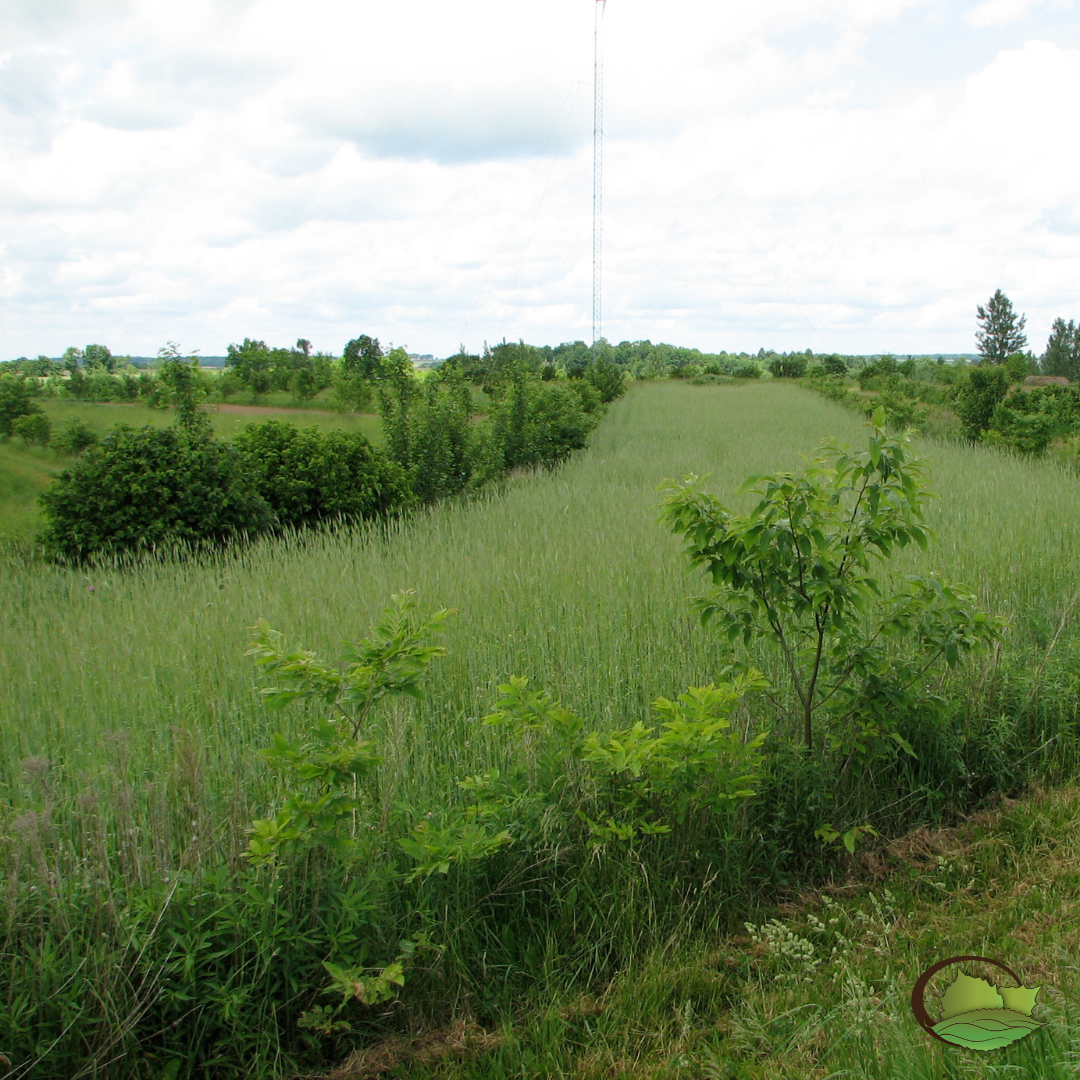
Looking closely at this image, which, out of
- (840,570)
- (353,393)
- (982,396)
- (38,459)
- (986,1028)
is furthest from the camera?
(982,396)

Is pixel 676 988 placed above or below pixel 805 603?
below

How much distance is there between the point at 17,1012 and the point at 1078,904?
11.8ft

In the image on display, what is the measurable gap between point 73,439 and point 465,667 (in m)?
11.4

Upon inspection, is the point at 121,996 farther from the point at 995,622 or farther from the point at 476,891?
the point at 995,622

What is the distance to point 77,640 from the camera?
5.09 metres

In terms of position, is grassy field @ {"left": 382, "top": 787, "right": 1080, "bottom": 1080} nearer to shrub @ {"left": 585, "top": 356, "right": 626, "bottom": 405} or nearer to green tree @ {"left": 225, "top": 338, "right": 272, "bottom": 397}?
green tree @ {"left": 225, "top": 338, "right": 272, "bottom": 397}

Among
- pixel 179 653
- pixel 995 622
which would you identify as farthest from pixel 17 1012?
pixel 995 622

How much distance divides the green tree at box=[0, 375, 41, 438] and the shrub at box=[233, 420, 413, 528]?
5798mm

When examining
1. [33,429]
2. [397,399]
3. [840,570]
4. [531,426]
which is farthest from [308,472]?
[840,570]

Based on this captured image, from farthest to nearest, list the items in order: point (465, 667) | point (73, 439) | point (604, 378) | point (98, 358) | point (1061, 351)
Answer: point (1061, 351) → point (604, 378) → point (98, 358) → point (73, 439) → point (465, 667)

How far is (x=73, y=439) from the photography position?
12.9 meters

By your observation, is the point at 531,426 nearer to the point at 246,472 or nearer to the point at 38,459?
the point at 246,472

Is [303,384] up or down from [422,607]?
up

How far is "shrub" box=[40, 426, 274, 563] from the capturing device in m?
8.48
